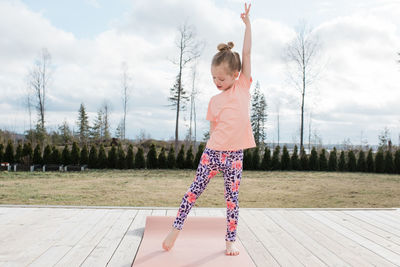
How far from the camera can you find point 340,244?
Answer: 9.97 ft

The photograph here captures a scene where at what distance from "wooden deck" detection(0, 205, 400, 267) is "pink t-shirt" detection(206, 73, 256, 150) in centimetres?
89

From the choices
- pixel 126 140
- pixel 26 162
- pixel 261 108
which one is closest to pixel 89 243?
pixel 26 162

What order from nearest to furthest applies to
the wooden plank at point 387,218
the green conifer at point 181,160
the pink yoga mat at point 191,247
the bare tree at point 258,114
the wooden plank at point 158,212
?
the pink yoga mat at point 191,247, the wooden plank at point 387,218, the wooden plank at point 158,212, the green conifer at point 181,160, the bare tree at point 258,114

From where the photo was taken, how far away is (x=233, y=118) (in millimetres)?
2412

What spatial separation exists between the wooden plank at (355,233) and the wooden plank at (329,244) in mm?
68

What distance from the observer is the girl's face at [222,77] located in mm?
2427

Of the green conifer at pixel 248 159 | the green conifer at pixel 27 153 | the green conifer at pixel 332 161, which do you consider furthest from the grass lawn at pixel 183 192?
the green conifer at pixel 332 161

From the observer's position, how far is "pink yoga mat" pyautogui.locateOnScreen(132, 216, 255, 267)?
7.81 ft

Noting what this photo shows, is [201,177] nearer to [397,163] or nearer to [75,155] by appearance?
[75,155]

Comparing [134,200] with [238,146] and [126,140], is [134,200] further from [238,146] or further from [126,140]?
[126,140]

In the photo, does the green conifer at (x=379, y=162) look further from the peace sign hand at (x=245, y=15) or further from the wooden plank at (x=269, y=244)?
the peace sign hand at (x=245, y=15)

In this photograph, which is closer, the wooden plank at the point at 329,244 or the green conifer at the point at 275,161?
the wooden plank at the point at 329,244

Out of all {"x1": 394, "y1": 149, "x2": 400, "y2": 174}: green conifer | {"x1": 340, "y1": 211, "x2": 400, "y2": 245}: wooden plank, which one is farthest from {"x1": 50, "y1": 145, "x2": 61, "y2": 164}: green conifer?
{"x1": 394, "y1": 149, "x2": 400, "y2": 174}: green conifer

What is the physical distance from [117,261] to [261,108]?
84.9 feet
